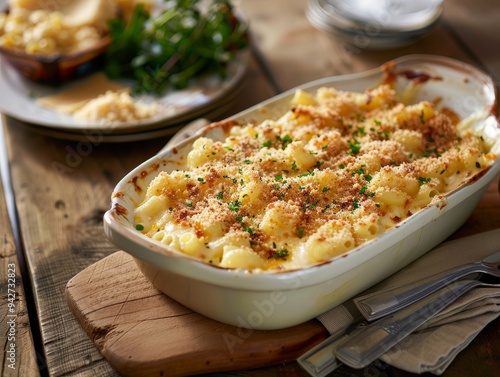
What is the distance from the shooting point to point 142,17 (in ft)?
9.12

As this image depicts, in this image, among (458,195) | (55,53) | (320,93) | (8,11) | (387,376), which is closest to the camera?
(387,376)

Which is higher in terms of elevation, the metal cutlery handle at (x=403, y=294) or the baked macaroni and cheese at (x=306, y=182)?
the baked macaroni and cheese at (x=306, y=182)

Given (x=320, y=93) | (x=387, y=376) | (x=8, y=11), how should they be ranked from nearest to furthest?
(x=387, y=376), (x=320, y=93), (x=8, y=11)

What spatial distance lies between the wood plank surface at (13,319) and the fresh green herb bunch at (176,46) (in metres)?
0.91

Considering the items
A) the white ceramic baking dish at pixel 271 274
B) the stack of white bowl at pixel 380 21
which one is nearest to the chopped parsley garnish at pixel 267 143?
the white ceramic baking dish at pixel 271 274

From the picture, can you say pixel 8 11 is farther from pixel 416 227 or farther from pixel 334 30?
pixel 416 227

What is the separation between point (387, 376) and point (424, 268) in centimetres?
33

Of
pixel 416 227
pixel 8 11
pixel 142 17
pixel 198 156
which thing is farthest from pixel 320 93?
pixel 8 11

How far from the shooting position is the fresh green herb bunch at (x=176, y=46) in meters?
2.65

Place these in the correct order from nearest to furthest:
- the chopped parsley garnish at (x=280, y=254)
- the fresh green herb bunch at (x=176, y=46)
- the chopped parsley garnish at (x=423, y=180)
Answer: the chopped parsley garnish at (x=280, y=254) → the chopped parsley garnish at (x=423, y=180) → the fresh green herb bunch at (x=176, y=46)

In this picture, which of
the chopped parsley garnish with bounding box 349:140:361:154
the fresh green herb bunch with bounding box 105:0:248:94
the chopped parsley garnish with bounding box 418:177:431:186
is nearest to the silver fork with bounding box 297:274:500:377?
the chopped parsley garnish with bounding box 418:177:431:186

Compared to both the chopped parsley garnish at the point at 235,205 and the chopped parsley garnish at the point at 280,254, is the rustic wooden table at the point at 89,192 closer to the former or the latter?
the chopped parsley garnish at the point at 280,254

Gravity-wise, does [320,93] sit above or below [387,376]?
above

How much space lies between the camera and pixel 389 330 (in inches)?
60.8
